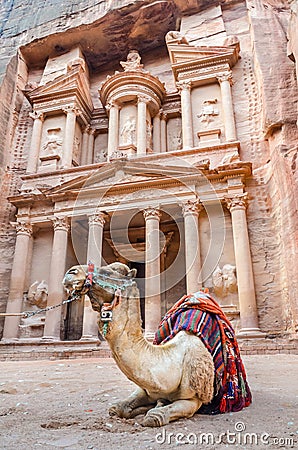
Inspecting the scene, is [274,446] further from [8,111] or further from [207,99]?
[8,111]

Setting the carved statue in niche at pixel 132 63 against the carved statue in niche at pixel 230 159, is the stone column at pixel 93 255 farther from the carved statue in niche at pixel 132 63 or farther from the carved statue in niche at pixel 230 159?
the carved statue in niche at pixel 132 63

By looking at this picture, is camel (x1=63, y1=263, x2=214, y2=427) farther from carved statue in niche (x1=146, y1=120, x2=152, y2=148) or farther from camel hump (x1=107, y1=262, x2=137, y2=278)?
carved statue in niche (x1=146, y1=120, x2=152, y2=148)

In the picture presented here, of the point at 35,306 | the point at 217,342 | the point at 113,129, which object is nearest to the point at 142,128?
the point at 113,129

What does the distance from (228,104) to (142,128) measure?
413 centimetres

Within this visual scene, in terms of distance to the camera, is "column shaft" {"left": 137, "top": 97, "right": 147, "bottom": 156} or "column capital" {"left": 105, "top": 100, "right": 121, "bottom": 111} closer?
"column shaft" {"left": 137, "top": 97, "right": 147, "bottom": 156}

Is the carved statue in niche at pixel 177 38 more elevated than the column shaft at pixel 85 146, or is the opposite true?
the carved statue in niche at pixel 177 38

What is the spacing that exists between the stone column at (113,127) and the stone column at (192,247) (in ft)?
17.4

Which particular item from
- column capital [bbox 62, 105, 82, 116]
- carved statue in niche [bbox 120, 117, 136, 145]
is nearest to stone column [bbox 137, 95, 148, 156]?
carved statue in niche [bbox 120, 117, 136, 145]

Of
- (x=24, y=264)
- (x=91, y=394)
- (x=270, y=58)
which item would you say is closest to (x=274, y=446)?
(x=91, y=394)

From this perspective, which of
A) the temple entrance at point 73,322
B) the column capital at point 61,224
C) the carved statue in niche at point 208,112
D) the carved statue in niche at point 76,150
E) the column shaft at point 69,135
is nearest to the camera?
the column capital at point 61,224

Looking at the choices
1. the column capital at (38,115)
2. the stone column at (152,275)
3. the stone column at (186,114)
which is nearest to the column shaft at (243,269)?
the stone column at (152,275)

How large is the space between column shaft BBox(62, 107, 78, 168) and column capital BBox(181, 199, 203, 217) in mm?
6476

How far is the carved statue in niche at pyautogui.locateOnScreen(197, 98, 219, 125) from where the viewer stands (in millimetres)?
17062

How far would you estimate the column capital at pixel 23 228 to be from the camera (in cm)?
1602
